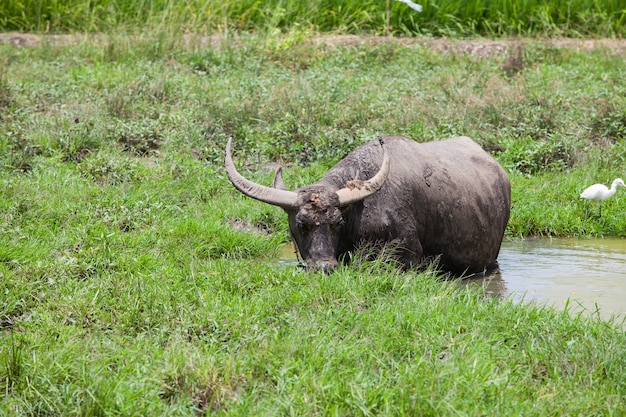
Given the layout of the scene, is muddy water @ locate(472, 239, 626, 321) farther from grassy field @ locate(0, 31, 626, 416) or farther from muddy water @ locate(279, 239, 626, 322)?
grassy field @ locate(0, 31, 626, 416)

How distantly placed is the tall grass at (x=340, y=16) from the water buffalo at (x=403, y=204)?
7939 millimetres

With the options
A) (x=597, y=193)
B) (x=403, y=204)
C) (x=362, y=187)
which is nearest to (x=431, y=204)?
(x=403, y=204)

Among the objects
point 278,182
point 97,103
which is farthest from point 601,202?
point 97,103

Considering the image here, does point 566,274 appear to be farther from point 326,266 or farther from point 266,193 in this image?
point 266,193

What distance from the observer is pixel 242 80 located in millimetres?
12273

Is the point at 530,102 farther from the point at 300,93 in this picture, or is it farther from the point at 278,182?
the point at 278,182

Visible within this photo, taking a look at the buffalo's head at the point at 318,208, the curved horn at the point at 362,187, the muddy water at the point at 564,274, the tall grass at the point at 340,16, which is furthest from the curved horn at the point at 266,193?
the tall grass at the point at 340,16

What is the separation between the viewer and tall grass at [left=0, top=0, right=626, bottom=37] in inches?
601

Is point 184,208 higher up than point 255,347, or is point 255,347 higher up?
point 255,347

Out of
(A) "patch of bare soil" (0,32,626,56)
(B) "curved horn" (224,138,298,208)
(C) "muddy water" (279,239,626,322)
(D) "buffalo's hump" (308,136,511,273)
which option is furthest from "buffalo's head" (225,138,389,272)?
(A) "patch of bare soil" (0,32,626,56)

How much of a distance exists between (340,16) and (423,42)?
1.88 metres

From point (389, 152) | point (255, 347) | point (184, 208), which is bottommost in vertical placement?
point (184, 208)

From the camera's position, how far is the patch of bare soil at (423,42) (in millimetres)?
14281

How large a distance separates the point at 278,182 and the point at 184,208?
1743mm
